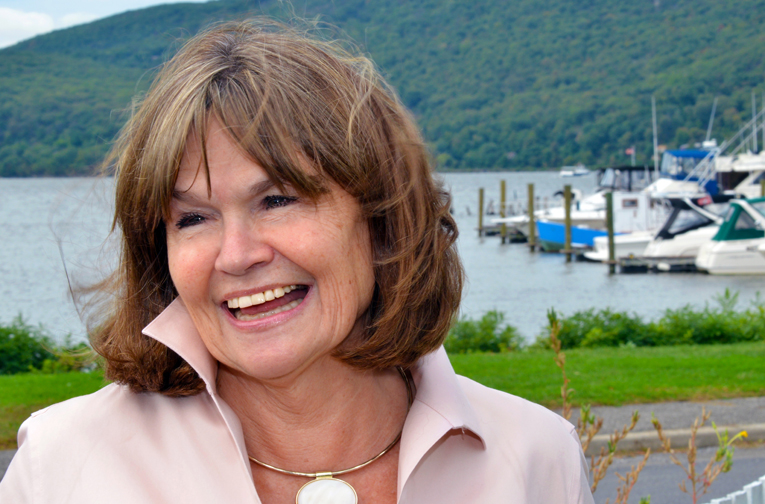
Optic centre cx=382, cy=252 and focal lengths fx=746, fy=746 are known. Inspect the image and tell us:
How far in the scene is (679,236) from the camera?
31516mm

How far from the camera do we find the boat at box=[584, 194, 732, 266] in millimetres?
31016

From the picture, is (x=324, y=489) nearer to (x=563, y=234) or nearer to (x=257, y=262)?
(x=257, y=262)

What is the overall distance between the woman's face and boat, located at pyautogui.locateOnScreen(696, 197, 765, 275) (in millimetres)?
29461

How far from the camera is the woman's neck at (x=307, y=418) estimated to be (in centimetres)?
186

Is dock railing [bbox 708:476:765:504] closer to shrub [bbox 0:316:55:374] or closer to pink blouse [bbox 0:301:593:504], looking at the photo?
pink blouse [bbox 0:301:593:504]

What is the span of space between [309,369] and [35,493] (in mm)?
650

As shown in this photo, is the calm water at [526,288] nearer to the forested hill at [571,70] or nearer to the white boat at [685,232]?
the white boat at [685,232]

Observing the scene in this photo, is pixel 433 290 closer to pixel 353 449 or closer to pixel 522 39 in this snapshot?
pixel 353 449

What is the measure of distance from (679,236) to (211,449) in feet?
107

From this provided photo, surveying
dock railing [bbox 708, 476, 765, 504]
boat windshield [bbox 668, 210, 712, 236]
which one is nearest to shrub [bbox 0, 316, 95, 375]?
dock railing [bbox 708, 476, 765, 504]

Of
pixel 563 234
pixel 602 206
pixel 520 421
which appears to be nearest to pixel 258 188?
pixel 520 421

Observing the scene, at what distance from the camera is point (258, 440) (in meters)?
1.89

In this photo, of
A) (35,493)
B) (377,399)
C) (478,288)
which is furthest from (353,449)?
(478,288)

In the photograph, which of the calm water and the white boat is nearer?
the calm water
